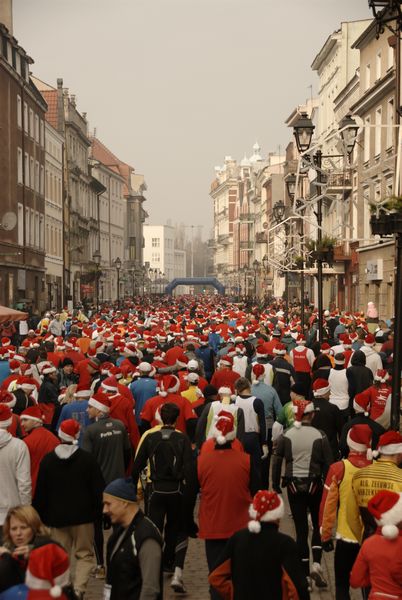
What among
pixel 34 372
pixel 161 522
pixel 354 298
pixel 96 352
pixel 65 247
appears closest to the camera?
pixel 161 522

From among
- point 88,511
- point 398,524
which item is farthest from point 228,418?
point 398,524

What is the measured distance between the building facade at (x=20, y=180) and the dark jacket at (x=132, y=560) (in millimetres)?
36535

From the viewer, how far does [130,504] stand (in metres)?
6.49

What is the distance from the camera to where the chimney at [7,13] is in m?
53.6

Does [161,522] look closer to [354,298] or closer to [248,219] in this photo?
[354,298]

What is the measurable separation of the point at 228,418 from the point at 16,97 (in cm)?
4603

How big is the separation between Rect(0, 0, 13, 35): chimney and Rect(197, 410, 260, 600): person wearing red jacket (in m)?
47.5

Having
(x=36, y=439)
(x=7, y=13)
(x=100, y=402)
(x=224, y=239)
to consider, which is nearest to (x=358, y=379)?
(x=100, y=402)

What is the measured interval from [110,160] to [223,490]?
131624mm

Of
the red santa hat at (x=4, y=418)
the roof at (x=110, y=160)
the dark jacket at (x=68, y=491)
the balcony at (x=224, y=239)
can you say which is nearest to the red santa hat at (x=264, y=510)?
the dark jacket at (x=68, y=491)

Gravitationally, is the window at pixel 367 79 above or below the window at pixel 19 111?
above

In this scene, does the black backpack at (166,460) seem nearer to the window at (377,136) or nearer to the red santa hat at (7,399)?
the red santa hat at (7,399)

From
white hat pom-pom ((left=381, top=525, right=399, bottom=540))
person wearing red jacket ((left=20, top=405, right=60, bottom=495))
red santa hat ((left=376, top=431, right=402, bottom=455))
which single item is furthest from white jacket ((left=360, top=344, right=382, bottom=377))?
white hat pom-pom ((left=381, top=525, right=399, bottom=540))

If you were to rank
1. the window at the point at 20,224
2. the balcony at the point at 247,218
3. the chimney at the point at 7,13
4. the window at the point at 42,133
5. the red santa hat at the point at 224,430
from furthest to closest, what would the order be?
1. the balcony at the point at 247,218
2. the window at the point at 42,133
3. the window at the point at 20,224
4. the chimney at the point at 7,13
5. the red santa hat at the point at 224,430
